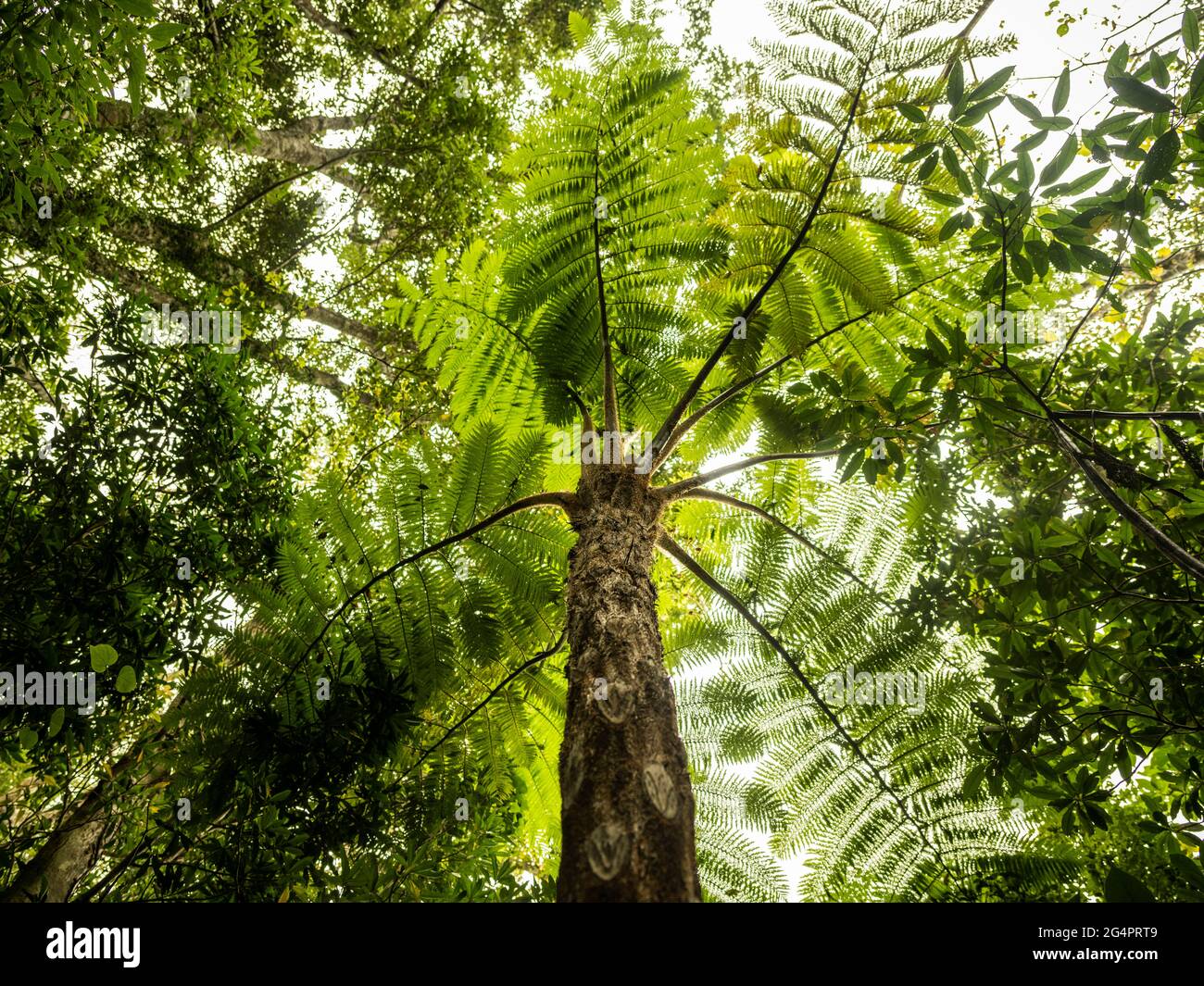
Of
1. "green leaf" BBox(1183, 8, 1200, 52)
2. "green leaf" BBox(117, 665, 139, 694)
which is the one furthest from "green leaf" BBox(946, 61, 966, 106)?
"green leaf" BBox(117, 665, 139, 694)

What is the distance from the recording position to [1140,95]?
1273 millimetres

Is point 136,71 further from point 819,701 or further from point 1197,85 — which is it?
point 819,701

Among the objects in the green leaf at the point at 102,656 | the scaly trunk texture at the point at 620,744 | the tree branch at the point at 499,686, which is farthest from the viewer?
the tree branch at the point at 499,686

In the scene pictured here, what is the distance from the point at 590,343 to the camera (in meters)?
2.72

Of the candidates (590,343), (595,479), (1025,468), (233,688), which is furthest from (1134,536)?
(233,688)

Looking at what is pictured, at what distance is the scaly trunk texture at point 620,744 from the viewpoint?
3.67 ft

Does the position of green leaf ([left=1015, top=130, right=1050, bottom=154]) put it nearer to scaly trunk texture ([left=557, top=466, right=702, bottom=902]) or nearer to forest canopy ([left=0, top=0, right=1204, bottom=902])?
forest canopy ([left=0, top=0, right=1204, bottom=902])

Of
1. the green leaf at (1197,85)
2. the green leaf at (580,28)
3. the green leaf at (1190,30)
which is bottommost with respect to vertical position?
the green leaf at (1197,85)

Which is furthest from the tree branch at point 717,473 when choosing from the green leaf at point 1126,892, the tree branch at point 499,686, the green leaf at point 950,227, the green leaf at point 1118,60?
Result: the green leaf at point 1126,892

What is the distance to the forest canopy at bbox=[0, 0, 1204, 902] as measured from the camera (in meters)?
1.63

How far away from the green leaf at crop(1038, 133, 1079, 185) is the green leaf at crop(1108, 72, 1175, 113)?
0.14 meters

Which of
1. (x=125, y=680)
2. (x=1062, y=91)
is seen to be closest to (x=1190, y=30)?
(x=1062, y=91)

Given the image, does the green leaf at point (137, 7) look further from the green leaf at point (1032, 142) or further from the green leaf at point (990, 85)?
the green leaf at point (1032, 142)

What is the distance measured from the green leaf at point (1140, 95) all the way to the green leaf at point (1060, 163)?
14 centimetres
